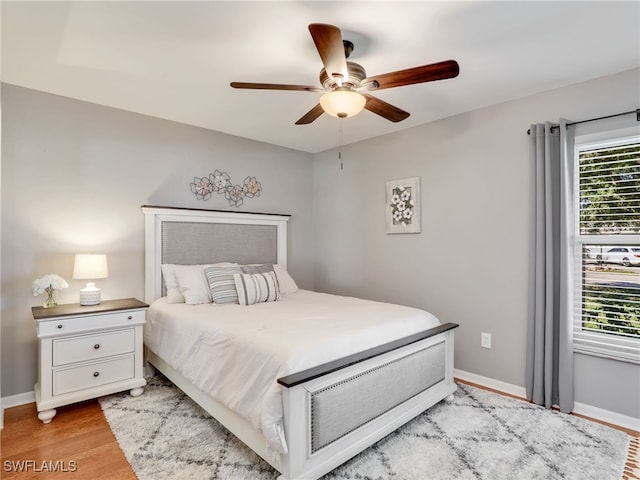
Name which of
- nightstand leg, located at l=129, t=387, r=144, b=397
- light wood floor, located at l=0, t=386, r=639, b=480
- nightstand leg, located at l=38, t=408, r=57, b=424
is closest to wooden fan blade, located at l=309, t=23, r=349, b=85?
light wood floor, located at l=0, t=386, r=639, b=480

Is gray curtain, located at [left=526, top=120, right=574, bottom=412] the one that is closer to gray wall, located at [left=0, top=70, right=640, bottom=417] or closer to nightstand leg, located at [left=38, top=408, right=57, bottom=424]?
gray wall, located at [left=0, top=70, right=640, bottom=417]

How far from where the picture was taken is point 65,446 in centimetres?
221

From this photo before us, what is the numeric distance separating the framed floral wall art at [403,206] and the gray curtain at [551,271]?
1.08 meters

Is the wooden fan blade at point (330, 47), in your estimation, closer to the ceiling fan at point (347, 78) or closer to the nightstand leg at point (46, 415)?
the ceiling fan at point (347, 78)

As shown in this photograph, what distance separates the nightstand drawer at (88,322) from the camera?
251 cm

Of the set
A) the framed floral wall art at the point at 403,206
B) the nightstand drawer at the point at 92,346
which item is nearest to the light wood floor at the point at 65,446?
the nightstand drawer at the point at 92,346

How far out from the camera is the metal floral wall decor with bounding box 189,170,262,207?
3.79 metres

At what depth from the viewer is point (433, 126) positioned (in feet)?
11.7

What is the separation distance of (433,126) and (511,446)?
8.94ft

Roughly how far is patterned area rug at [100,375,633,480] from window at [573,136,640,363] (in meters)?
0.62

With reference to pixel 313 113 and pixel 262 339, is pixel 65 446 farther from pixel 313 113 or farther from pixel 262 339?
pixel 313 113

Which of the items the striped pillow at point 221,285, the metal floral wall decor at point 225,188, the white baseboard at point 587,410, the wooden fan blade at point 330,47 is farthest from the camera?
the metal floral wall decor at point 225,188

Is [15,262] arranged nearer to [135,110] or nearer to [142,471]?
[135,110]

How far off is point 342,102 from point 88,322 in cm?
236
